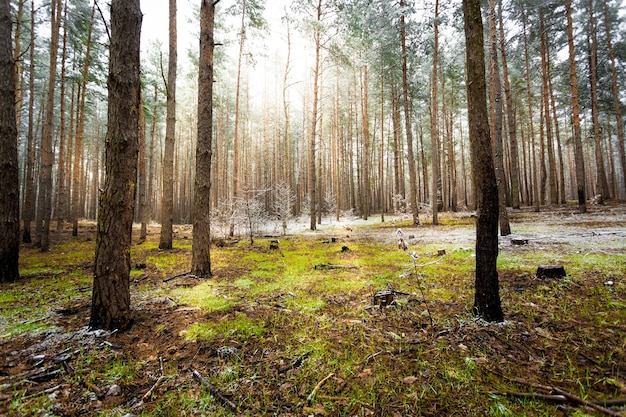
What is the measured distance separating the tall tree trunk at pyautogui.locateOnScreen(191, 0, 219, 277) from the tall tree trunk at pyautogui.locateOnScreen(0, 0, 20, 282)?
3.53 meters

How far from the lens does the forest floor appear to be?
74.7 inches

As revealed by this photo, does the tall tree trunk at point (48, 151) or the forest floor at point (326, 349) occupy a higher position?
the tall tree trunk at point (48, 151)

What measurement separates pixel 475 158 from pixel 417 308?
211 centimetres

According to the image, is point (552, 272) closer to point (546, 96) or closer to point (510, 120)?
point (510, 120)

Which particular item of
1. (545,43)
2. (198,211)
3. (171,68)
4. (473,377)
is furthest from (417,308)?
(545,43)

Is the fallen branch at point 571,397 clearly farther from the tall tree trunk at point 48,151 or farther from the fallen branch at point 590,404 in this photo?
the tall tree trunk at point 48,151

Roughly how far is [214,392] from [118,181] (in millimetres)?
2575

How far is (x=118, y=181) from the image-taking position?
3.05 m

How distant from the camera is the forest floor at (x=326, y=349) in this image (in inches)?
74.7

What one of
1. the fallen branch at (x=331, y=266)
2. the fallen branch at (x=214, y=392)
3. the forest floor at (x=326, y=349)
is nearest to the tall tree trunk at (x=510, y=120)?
Result: the forest floor at (x=326, y=349)

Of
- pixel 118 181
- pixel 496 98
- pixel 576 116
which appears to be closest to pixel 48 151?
pixel 118 181

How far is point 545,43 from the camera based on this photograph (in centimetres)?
1727

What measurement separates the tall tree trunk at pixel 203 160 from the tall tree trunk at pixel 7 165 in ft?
11.6

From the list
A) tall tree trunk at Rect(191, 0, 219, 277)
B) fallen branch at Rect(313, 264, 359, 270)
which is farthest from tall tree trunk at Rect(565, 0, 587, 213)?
tall tree trunk at Rect(191, 0, 219, 277)
